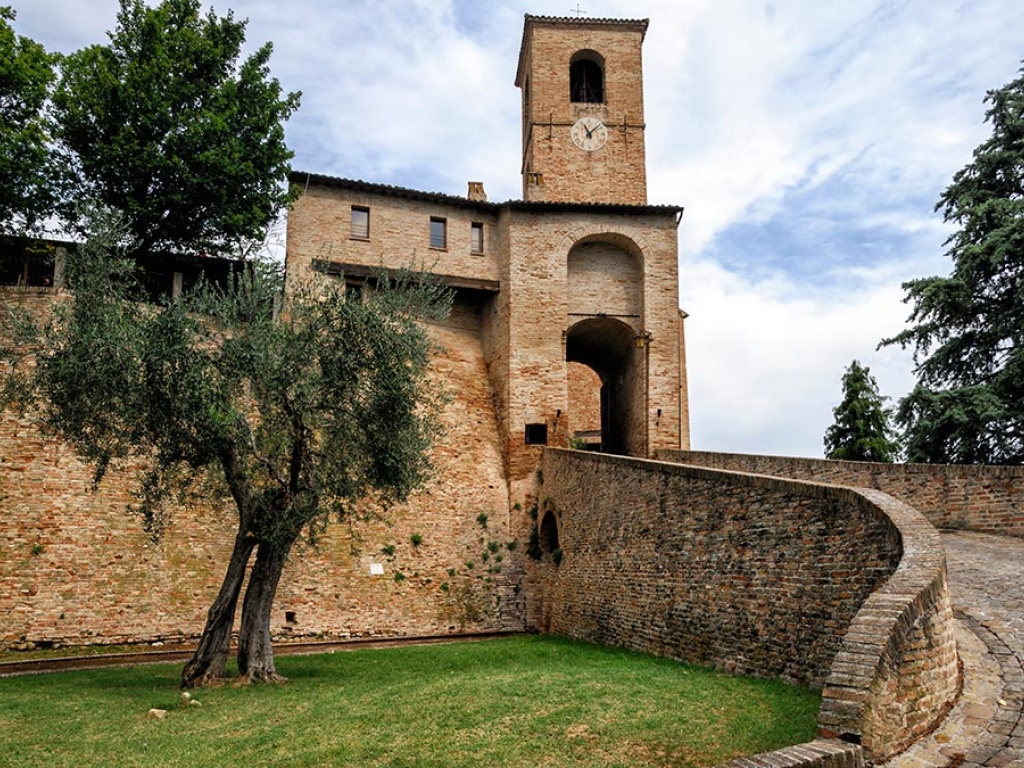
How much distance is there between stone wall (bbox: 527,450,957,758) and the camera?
623 cm

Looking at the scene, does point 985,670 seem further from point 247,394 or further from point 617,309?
point 617,309

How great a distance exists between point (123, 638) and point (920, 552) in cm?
1458

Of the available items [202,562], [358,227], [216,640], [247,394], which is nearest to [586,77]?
[358,227]

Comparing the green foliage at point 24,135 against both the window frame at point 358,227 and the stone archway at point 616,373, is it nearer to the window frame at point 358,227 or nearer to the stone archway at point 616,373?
the window frame at point 358,227

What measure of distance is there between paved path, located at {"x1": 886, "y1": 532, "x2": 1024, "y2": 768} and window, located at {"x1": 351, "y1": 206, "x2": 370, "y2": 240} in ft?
55.4

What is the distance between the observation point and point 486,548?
20172mm

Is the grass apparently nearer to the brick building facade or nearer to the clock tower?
the brick building facade

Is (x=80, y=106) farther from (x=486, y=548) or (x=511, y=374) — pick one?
(x=486, y=548)

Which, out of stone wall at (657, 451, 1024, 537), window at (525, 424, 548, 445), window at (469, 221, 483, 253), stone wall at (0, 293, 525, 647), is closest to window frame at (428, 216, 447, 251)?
window at (469, 221, 483, 253)

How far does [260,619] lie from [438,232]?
48.3ft

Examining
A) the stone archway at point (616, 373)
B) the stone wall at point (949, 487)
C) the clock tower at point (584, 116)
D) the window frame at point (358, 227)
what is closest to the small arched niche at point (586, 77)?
the clock tower at point (584, 116)

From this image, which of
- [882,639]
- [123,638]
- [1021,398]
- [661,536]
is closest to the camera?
[882,639]

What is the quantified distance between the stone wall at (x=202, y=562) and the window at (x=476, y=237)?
5630 mm

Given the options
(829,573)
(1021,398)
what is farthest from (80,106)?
(1021,398)
